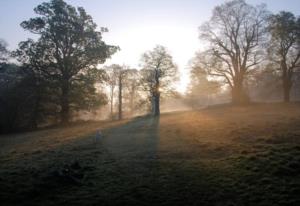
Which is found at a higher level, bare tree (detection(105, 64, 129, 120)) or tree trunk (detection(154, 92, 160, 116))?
bare tree (detection(105, 64, 129, 120))

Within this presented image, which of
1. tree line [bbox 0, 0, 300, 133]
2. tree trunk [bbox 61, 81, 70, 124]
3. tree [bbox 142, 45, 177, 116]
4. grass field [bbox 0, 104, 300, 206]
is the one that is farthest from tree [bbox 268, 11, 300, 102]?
tree trunk [bbox 61, 81, 70, 124]

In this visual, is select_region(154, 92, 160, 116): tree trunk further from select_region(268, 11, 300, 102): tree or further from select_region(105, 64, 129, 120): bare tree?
select_region(268, 11, 300, 102): tree

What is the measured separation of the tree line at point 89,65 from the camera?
39.8m

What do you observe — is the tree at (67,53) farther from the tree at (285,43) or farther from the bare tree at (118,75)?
the tree at (285,43)

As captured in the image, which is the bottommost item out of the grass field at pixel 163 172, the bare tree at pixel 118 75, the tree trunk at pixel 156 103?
the grass field at pixel 163 172

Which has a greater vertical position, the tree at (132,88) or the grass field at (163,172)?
Answer: the tree at (132,88)

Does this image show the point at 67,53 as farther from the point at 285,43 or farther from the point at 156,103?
the point at 285,43

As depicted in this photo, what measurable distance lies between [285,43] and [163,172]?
39.7 meters

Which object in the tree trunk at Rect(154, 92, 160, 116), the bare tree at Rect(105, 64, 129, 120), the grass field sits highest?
the bare tree at Rect(105, 64, 129, 120)

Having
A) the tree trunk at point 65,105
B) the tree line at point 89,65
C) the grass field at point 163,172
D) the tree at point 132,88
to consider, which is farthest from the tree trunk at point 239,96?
the grass field at point 163,172

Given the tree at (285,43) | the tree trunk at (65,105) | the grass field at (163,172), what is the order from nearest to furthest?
the grass field at (163,172) → the tree trunk at (65,105) → the tree at (285,43)

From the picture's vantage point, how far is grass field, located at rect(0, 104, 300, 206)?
11562 millimetres

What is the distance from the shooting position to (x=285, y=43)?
1838 inches

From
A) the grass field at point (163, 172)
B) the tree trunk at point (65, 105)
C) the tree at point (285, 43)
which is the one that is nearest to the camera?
the grass field at point (163, 172)
